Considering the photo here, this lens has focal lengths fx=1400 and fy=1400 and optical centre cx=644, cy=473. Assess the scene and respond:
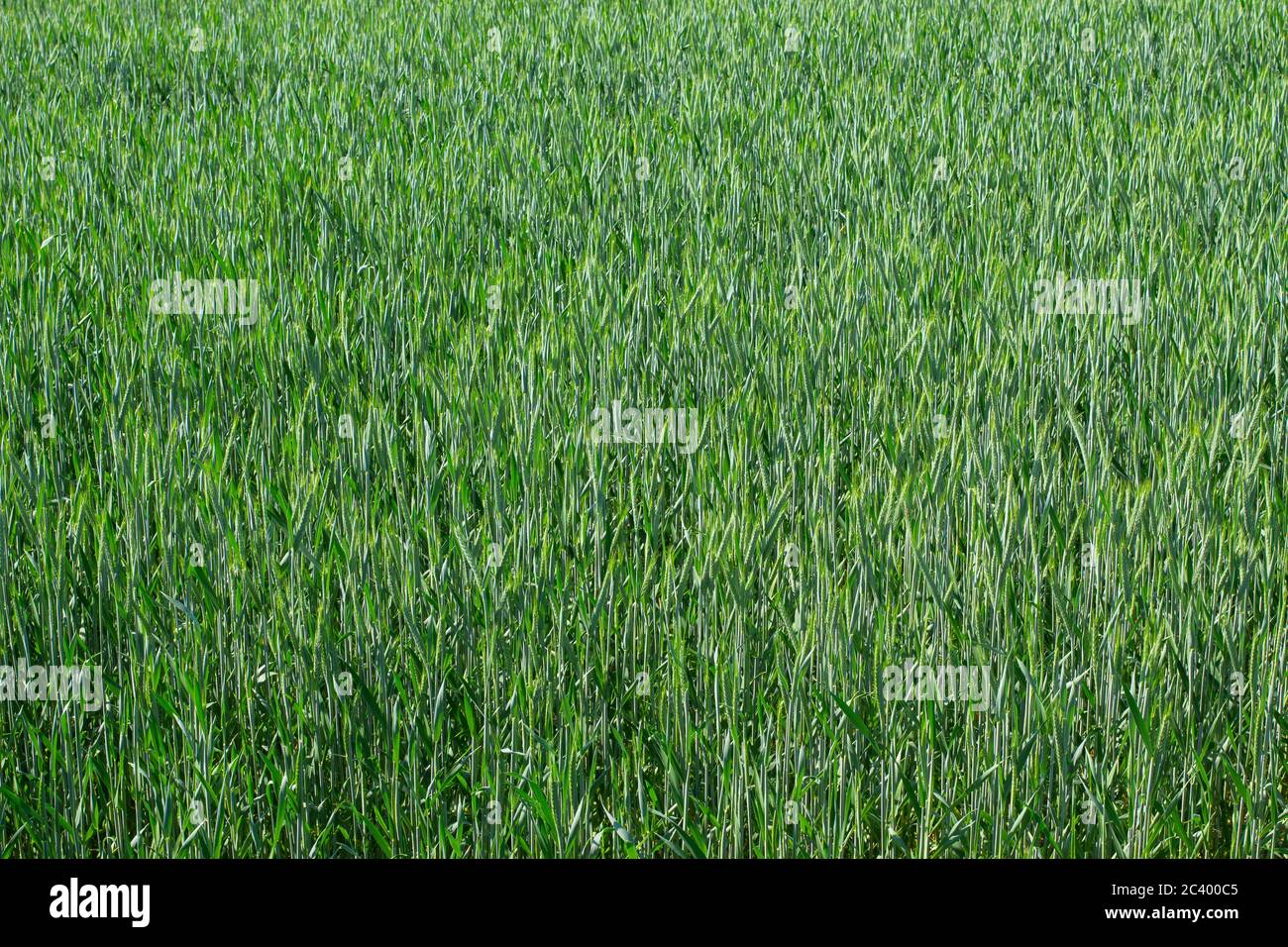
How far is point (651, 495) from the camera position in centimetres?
256

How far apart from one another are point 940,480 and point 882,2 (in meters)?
6.34

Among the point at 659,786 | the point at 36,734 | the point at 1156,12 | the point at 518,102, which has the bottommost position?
the point at 659,786

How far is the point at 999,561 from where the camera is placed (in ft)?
6.93

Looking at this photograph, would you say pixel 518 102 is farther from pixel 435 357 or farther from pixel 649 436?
pixel 649 436

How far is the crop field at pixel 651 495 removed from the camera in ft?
5.98

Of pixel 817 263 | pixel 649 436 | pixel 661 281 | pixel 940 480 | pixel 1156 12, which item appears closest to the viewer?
pixel 940 480

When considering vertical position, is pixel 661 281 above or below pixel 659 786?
above

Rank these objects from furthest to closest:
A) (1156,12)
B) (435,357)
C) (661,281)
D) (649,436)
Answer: (1156,12), (661,281), (435,357), (649,436)

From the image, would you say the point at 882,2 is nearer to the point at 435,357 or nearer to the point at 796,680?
the point at 435,357

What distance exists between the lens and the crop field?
1822 millimetres

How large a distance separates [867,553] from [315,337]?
1751mm

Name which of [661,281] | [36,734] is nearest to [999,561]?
[36,734]

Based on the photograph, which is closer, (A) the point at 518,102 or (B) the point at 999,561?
(B) the point at 999,561

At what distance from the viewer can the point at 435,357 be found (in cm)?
316
